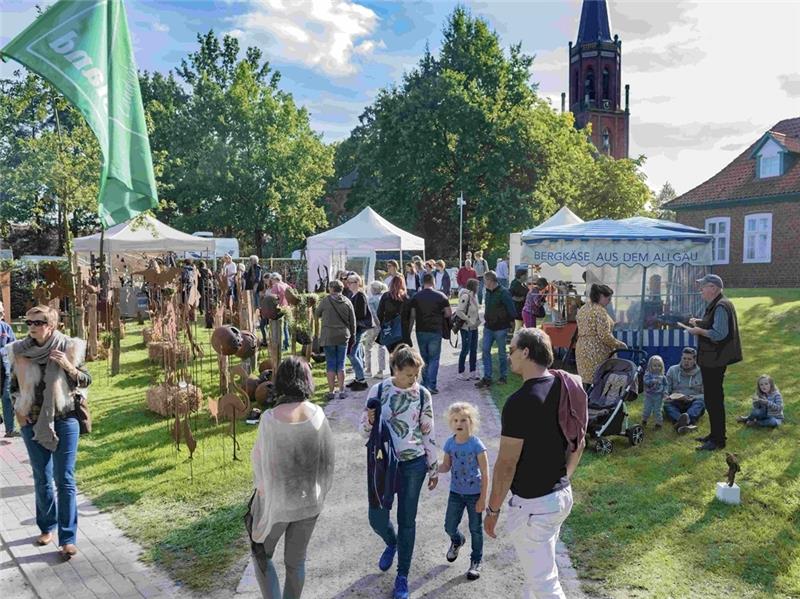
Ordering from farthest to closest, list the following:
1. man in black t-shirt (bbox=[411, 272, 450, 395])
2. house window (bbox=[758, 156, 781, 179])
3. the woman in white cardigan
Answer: house window (bbox=[758, 156, 781, 179]) → man in black t-shirt (bbox=[411, 272, 450, 395]) → the woman in white cardigan

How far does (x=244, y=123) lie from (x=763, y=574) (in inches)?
1501

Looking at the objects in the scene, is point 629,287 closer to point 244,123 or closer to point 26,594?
point 26,594

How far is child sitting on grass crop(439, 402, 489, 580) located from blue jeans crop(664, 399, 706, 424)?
4.62 metres

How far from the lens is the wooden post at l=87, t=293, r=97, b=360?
12.8 meters

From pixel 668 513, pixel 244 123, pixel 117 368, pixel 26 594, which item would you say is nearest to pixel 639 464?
pixel 668 513

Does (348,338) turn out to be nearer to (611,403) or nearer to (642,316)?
(611,403)

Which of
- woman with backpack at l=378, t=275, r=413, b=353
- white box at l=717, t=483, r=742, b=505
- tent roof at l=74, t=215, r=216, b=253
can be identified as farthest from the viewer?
tent roof at l=74, t=215, r=216, b=253

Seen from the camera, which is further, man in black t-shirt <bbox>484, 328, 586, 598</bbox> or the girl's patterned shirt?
the girl's patterned shirt

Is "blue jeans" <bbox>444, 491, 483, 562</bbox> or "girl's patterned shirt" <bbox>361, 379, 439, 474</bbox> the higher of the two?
"girl's patterned shirt" <bbox>361, 379, 439, 474</bbox>

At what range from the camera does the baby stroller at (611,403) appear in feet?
23.7

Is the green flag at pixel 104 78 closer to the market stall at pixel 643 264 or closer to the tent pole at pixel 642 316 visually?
the market stall at pixel 643 264

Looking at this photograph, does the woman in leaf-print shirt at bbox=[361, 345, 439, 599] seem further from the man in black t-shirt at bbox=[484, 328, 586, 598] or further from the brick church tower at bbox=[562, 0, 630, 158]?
the brick church tower at bbox=[562, 0, 630, 158]

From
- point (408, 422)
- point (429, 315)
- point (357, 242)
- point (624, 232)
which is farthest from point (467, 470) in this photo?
point (357, 242)

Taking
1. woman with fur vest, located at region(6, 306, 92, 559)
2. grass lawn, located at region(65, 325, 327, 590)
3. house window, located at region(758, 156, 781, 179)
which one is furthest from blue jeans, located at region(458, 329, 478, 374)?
house window, located at region(758, 156, 781, 179)
